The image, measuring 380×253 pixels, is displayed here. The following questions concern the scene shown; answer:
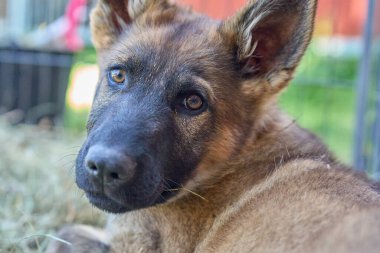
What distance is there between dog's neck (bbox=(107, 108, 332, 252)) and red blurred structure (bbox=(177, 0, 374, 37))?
6.38 m

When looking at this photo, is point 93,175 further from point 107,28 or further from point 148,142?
point 107,28

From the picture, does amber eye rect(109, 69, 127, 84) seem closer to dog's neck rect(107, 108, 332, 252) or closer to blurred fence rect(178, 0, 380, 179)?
dog's neck rect(107, 108, 332, 252)

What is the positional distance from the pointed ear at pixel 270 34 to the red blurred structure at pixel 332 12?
614cm

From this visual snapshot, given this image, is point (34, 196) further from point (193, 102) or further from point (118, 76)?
point (193, 102)

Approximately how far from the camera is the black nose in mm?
2994

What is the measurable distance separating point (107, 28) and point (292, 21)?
124cm

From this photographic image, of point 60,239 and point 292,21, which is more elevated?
point 292,21

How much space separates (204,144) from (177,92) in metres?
0.36

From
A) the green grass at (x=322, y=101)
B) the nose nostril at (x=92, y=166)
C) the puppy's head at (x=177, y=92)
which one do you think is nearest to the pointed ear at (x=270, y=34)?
the puppy's head at (x=177, y=92)

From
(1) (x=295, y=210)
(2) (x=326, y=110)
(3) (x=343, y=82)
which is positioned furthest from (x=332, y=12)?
(1) (x=295, y=210)

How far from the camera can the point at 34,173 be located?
17.6 feet

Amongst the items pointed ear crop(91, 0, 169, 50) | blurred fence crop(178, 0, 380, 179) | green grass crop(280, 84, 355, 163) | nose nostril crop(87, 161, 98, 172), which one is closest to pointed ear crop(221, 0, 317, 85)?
pointed ear crop(91, 0, 169, 50)

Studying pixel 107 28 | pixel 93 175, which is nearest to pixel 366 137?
pixel 107 28

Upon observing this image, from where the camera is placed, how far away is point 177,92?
11.2 ft
